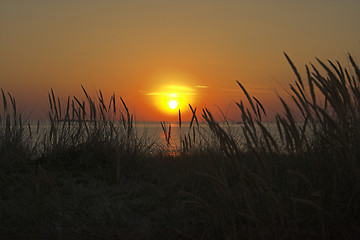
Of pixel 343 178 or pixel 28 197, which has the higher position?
pixel 343 178

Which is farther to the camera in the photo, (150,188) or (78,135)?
(78,135)

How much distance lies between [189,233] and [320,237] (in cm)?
71

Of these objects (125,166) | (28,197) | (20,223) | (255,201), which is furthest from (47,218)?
(125,166)

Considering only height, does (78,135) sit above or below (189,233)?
above

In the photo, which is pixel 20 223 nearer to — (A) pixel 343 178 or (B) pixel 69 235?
(B) pixel 69 235

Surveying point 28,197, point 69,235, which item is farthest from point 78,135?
Answer: point 69,235

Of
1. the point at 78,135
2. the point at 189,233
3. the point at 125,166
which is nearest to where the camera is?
the point at 189,233

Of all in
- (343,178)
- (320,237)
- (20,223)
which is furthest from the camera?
(20,223)

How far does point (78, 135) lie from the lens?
3.96m

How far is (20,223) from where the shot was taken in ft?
6.83

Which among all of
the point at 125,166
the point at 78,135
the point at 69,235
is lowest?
the point at 69,235

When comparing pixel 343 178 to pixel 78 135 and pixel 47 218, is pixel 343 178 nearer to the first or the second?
pixel 47 218

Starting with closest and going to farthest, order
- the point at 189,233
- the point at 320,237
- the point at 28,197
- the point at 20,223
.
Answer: the point at 320,237, the point at 189,233, the point at 20,223, the point at 28,197

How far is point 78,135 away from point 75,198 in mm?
1588
